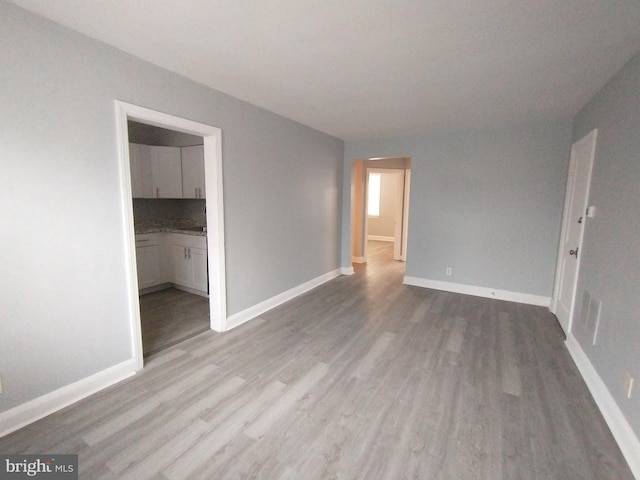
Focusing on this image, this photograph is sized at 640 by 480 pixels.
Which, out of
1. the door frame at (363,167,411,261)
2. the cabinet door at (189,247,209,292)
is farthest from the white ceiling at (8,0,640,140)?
the door frame at (363,167,411,261)

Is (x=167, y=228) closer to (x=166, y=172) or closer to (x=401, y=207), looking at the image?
(x=166, y=172)

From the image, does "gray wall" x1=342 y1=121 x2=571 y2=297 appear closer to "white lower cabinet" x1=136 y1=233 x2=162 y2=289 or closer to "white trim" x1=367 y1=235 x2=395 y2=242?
"white lower cabinet" x1=136 y1=233 x2=162 y2=289

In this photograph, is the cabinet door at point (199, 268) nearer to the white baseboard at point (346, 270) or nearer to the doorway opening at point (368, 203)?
the white baseboard at point (346, 270)

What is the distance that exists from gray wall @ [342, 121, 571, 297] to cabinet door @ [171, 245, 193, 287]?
348 centimetres

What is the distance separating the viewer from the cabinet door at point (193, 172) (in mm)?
4266

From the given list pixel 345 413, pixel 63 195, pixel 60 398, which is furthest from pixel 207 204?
pixel 345 413

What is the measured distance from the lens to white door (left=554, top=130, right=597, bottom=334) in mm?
2957

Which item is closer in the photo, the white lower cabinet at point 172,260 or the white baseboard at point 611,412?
the white baseboard at point 611,412

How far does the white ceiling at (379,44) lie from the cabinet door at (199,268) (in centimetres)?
212

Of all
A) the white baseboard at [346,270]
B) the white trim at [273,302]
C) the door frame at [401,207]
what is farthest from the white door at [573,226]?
the door frame at [401,207]

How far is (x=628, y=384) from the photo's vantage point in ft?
5.82

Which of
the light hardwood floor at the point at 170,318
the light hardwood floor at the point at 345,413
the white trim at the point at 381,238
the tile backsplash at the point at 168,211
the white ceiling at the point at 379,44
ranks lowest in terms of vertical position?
the light hardwood floor at the point at 345,413

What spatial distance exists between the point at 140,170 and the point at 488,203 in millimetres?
5090

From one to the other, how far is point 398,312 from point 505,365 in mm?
1376
